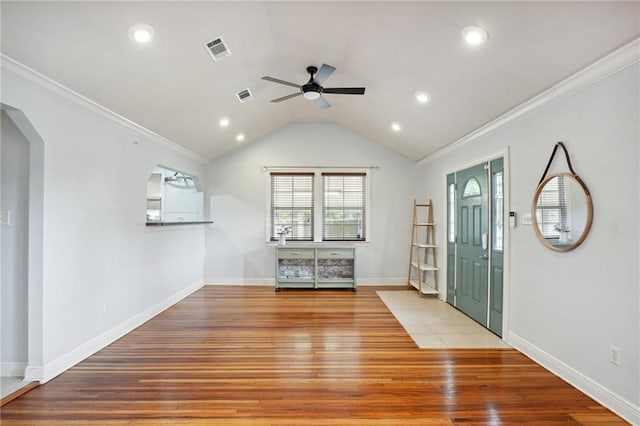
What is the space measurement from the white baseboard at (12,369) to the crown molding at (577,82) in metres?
5.06

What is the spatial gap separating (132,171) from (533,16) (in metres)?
4.16

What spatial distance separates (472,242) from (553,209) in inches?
61.4

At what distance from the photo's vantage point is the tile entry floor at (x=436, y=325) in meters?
3.44

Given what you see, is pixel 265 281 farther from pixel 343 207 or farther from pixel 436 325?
pixel 436 325

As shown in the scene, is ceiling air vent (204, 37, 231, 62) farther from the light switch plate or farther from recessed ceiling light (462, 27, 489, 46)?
Result: the light switch plate

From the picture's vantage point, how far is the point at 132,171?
385cm

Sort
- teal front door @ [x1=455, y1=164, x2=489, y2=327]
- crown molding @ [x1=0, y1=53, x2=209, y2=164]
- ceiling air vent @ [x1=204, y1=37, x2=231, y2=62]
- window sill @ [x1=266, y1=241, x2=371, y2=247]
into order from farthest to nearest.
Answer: window sill @ [x1=266, y1=241, x2=371, y2=247] < teal front door @ [x1=455, y1=164, x2=489, y2=327] < ceiling air vent @ [x1=204, y1=37, x2=231, y2=62] < crown molding @ [x1=0, y1=53, x2=209, y2=164]

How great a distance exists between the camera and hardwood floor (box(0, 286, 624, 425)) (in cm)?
220

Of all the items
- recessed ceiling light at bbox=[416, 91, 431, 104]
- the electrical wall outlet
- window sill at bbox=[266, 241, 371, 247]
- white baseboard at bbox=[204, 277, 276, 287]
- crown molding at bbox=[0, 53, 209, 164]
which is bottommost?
white baseboard at bbox=[204, 277, 276, 287]

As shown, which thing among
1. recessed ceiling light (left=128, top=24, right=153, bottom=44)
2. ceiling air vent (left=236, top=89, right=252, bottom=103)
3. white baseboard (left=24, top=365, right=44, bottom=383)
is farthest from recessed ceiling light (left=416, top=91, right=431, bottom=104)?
white baseboard (left=24, top=365, right=44, bottom=383)

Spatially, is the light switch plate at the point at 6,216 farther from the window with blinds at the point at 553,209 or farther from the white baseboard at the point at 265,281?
the window with blinds at the point at 553,209

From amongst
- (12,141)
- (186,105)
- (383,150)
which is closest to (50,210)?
(12,141)

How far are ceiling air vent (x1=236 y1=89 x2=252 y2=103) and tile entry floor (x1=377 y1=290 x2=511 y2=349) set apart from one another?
357 cm

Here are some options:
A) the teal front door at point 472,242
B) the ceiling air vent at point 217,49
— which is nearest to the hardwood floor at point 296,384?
the teal front door at point 472,242
